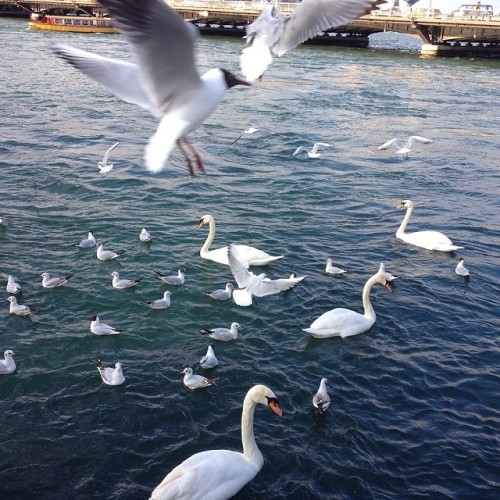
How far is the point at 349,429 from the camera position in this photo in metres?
7.96

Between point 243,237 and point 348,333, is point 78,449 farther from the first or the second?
point 243,237

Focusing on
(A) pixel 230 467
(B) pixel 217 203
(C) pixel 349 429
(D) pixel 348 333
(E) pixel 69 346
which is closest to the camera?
(A) pixel 230 467

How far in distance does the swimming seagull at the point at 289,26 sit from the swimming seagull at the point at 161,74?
112 centimetres

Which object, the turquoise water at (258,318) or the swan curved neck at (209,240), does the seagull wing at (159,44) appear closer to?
the turquoise water at (258,318)

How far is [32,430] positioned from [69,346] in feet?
6.38

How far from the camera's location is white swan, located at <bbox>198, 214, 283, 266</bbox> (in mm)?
12284

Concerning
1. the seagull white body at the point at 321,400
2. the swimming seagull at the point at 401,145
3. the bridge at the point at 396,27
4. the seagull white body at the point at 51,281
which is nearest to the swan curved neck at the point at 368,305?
the seagull white body at the point at 321,400

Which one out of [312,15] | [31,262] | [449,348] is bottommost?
[449,348]

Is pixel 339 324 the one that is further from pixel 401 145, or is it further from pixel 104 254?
pixel 401 145

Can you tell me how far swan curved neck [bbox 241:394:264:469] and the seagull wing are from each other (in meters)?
3.69

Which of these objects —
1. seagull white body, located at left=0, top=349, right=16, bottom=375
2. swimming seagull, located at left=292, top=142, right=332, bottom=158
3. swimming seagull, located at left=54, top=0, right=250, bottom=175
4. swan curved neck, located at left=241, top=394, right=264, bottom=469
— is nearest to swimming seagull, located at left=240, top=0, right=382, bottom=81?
swimming seagull, located at left=54, top=0, right=250, bottom=175

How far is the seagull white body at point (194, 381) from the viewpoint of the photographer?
27.6 feet

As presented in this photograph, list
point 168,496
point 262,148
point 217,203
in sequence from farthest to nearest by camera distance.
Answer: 1. point 262,148
2. point 217,203
3. point 168,496

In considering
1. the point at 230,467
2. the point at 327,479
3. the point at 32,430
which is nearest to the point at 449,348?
the point at 327,479
